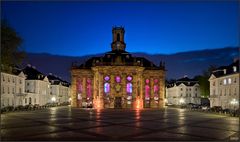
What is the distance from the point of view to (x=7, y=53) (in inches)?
1634

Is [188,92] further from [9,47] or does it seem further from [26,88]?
[9,47]

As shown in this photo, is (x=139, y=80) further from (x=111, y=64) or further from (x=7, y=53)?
(x=7, y=53)

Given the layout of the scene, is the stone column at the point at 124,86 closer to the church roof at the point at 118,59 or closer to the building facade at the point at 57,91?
the church roof at the point at 118,59

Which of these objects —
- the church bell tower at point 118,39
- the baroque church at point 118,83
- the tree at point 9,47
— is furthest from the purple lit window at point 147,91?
the tree at point 9,47

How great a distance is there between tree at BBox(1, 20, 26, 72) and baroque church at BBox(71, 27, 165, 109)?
177 ft

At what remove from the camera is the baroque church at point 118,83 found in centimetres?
9712

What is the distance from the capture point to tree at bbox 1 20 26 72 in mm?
40906

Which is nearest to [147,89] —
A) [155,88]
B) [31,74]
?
[155,88]

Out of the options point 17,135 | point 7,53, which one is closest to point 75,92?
point 7,53

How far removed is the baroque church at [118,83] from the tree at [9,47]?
53.9 metres

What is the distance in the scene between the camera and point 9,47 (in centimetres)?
4238

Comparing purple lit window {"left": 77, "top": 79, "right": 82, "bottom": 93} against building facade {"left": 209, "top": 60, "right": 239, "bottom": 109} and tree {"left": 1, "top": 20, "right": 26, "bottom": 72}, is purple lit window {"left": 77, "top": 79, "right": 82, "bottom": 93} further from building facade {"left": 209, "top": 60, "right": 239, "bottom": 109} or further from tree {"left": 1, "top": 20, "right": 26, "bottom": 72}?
tree {"left": 1, "top": 20, "right": 26, "bottom": 72}

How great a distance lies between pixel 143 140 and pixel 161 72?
272 feet

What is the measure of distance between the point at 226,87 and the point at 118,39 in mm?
55964
